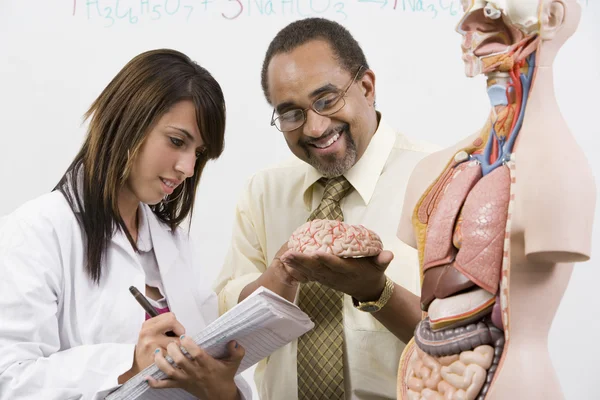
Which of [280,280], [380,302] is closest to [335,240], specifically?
[380,302]

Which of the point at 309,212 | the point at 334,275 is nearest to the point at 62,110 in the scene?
the point at 309,212

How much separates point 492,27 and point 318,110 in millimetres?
683

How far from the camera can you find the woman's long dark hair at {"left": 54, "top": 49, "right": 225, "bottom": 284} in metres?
1.61

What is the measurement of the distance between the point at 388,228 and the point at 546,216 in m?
0.85

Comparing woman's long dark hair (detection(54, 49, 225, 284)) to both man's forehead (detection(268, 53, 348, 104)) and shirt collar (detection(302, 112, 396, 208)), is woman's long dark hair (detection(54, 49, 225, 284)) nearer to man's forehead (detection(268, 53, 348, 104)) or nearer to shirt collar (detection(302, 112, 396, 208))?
man's forehead (detection(268, 53, 348, 104))

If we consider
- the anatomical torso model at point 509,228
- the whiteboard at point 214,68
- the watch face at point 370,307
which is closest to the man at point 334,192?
the watch face at point 370,307

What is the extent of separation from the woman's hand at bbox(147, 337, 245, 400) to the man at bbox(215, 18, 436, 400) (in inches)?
9.9

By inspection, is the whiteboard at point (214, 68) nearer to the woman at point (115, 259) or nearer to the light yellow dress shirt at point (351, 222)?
the light yellow dress shirt at point (351, 222)

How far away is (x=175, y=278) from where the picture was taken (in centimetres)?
179

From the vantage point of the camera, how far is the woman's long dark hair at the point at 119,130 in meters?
1.61

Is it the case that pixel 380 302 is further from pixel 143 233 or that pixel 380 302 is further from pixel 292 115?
pixel 143 233

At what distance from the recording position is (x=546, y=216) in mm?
973

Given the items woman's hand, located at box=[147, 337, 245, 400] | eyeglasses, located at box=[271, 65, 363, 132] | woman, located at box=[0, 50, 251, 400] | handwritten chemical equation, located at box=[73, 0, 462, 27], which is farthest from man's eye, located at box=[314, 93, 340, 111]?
handwritten chemical equation, located at box=[73, 0, 462, 27]

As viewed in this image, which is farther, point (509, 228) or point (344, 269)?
point (344, 269)
